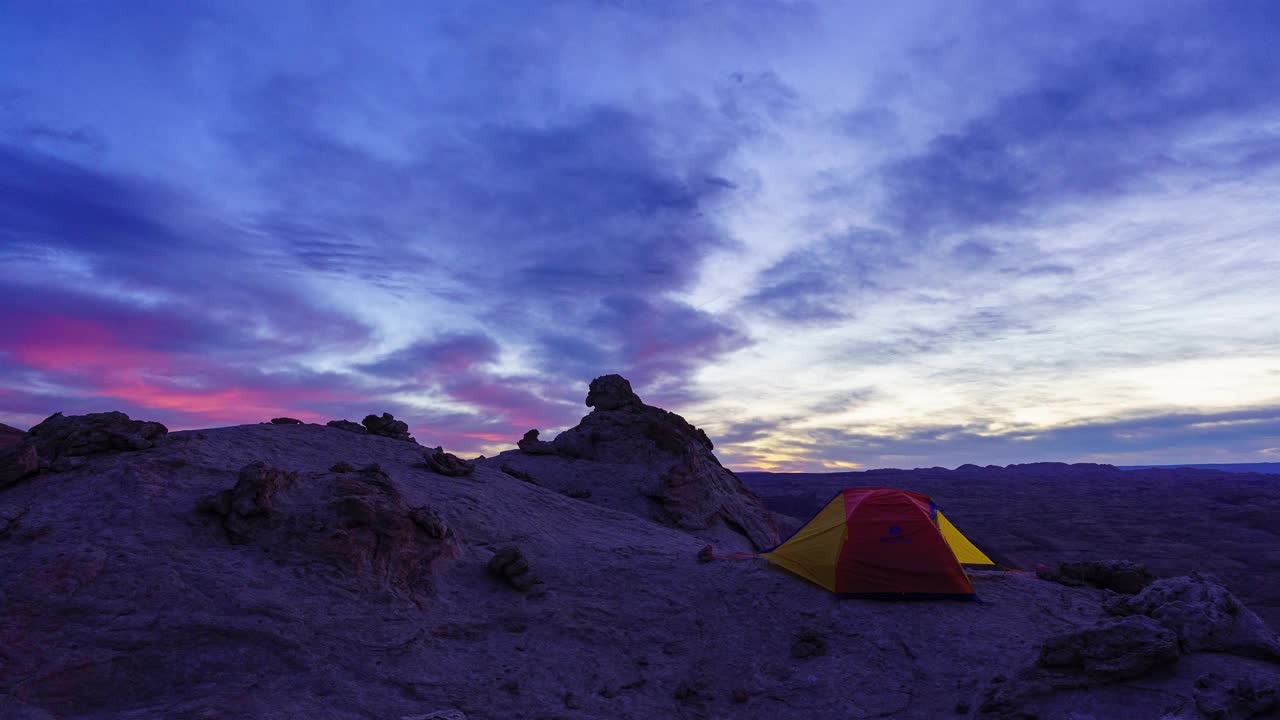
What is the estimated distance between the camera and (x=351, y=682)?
32.4ft

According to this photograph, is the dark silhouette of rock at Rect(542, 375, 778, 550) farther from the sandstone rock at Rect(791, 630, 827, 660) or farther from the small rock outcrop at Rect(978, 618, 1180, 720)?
the small rock outcrop at Rect(978, 618, 1180, 720)

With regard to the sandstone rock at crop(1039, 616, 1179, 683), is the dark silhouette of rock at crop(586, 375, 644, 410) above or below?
above

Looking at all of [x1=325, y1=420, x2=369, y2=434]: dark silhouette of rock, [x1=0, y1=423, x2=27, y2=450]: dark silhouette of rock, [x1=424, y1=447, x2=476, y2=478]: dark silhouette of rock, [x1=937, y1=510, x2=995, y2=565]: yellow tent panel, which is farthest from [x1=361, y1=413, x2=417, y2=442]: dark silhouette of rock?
[x1=0, y1=423, x2=27, y2=450]: dark silhouette of rock

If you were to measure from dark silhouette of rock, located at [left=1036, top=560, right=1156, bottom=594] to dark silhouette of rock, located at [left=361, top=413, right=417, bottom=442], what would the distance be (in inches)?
810

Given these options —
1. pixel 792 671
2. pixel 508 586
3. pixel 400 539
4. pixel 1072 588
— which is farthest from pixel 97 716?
pixel 1072 588

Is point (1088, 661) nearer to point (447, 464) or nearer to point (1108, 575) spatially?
point (1108, 575)

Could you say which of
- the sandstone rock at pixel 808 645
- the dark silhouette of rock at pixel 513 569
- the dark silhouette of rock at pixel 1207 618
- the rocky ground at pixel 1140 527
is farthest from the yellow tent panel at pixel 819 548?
the rocky ground at pixel 1140 527

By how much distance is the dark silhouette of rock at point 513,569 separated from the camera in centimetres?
1410

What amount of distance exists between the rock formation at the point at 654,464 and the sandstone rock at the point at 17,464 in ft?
53.9

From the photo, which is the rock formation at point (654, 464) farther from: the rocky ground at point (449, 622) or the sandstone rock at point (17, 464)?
the sandstone rock at point (17, 464)

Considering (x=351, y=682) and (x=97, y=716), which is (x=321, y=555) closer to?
(x=351, y=682)

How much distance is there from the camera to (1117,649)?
959cm

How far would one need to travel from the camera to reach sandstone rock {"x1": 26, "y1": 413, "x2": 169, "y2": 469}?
13570mm

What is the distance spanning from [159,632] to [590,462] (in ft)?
68.4
